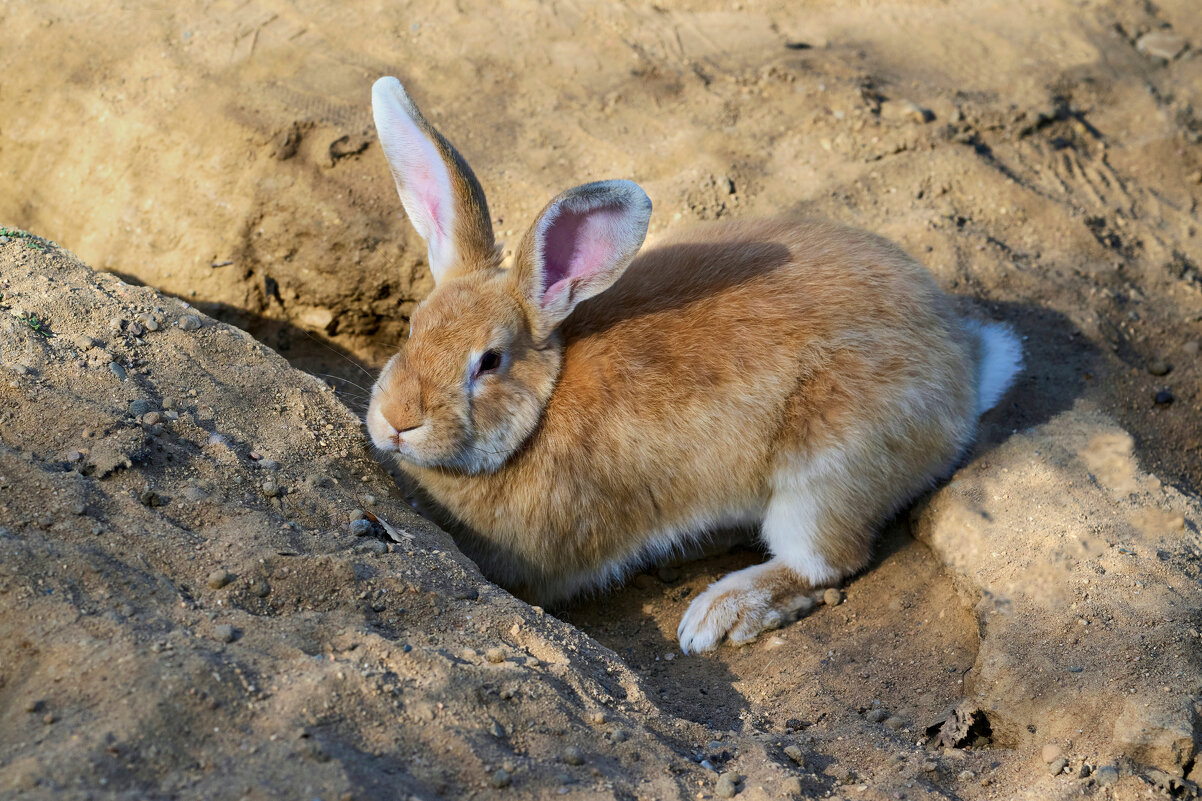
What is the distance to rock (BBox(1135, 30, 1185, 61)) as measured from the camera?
6.93 meters

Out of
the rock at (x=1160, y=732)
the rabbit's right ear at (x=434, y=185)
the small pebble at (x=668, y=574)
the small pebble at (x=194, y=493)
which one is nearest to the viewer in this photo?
the rock at (x=1160, y=732)

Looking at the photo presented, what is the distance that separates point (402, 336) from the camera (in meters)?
5.61

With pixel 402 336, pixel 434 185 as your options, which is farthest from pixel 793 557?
pixel 402 336

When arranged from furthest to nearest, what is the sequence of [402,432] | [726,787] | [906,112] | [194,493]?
[906,112] < [402,432] < [194,493] < [726,787]

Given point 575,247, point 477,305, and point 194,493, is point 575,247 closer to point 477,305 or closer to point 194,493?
point 477,305

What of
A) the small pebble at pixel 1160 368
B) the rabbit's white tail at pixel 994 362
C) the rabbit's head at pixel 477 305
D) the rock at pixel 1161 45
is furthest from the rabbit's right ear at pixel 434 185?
the rock at pixel 1161 45

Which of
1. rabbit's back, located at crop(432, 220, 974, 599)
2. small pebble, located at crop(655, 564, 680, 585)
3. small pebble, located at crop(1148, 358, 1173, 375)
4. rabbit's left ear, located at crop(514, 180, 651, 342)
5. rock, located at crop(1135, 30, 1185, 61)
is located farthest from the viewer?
rock, located at crop(1135, 30, 1185, 61)

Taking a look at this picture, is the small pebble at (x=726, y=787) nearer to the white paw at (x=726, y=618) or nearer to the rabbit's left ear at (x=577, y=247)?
the white paw at (x=726, y=618)

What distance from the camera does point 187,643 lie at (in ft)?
8.16

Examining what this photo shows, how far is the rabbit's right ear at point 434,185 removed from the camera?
3719 mm

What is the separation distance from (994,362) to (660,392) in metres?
1.84

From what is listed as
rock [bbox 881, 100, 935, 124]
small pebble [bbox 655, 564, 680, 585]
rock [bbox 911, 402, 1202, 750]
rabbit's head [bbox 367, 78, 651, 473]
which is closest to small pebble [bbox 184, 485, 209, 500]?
rabbit's head [bbox 367, 78, 651, 473]

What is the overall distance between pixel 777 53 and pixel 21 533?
5.33 metres

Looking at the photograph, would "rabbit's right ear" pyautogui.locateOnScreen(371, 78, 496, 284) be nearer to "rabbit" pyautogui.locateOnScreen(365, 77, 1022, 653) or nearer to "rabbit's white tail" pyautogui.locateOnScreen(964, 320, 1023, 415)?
"rabbit" pyautogui.locateOnScreen(365, 77, 1022, 653)
